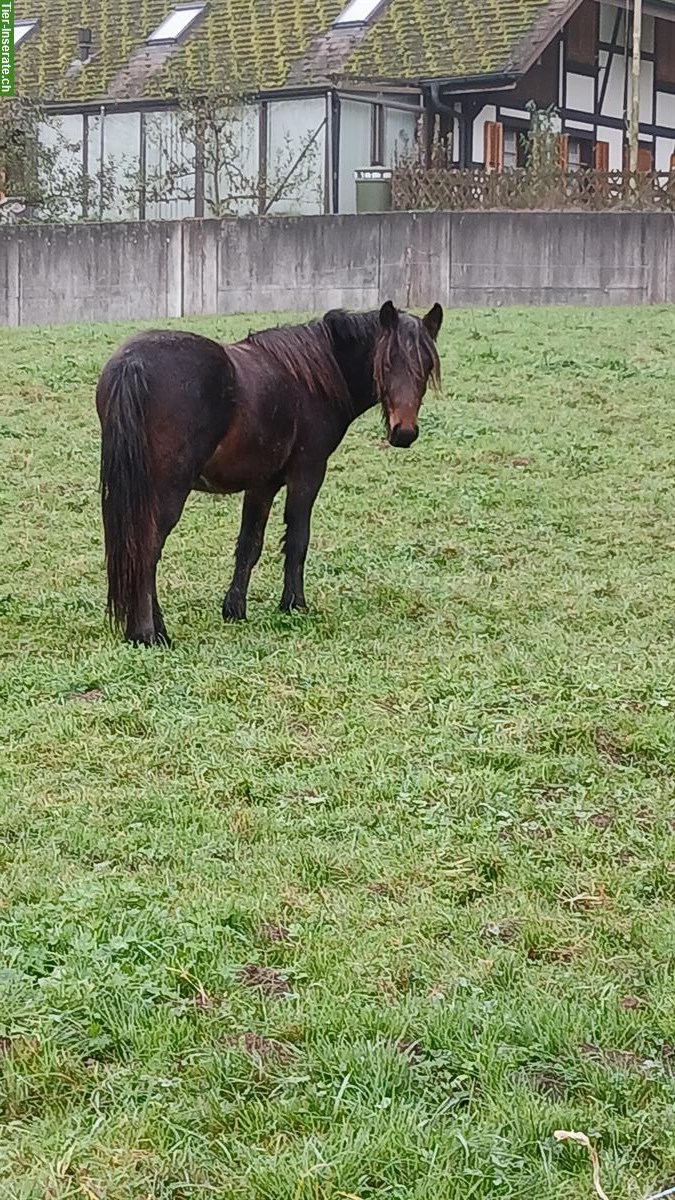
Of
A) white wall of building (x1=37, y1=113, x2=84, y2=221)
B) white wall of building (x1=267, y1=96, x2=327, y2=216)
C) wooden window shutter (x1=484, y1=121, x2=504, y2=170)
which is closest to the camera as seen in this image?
white wall of building (x1=37, y1=113, x2=84, y2=221)

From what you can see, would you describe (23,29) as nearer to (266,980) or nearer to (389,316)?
(389,316)

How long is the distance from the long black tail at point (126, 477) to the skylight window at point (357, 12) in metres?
25.2

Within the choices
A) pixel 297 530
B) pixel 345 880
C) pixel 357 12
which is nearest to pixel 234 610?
pixel 297 530

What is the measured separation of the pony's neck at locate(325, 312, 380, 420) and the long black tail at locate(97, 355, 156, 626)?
1333mm

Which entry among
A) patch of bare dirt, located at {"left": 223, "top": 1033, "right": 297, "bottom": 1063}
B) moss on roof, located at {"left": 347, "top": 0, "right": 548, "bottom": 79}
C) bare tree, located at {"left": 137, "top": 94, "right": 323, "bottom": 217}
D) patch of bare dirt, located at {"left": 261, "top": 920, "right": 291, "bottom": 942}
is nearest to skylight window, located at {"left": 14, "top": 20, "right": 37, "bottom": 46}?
bare tree, located at {"left": 137, "top": 94, "right": 323, "bottom": 217}

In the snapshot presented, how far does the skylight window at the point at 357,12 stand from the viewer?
1180 inches

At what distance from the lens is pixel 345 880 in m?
4.37

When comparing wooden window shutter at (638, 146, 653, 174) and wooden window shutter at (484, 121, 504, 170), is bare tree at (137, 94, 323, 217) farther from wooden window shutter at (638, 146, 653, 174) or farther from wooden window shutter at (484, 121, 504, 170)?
wooden window shutter at (638, 146, 653, 174)

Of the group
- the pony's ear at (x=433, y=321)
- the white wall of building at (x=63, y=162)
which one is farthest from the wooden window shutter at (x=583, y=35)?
the pony's ear at (x=433, y=321)

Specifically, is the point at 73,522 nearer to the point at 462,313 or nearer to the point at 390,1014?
the point at 390,1014

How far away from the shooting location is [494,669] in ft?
21.6

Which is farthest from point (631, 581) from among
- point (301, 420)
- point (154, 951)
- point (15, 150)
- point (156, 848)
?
point (15, 150)

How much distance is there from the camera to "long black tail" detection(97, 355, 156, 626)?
678 cm

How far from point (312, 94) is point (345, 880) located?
26.1 m
